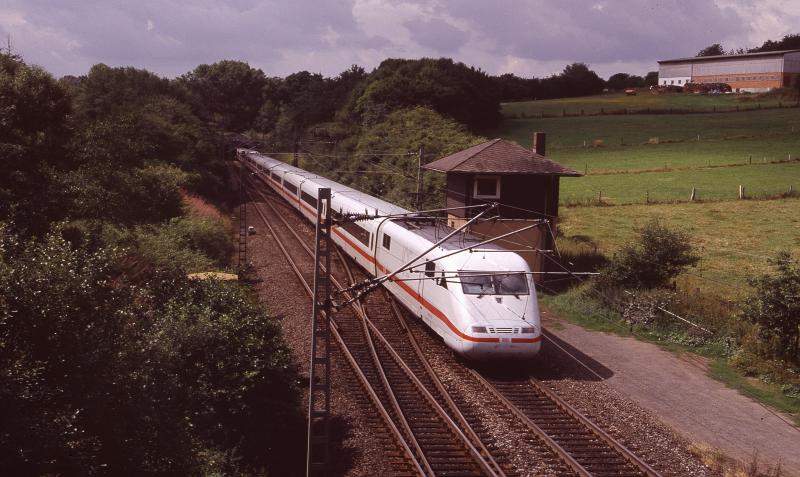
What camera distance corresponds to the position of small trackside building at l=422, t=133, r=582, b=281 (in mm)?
28531

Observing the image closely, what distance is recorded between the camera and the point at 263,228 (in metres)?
41.0

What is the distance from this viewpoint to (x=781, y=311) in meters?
19.0

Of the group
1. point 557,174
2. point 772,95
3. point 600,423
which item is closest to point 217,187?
point 557,174

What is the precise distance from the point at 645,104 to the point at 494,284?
84844 millimetres

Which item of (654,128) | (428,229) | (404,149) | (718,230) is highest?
(654,128)

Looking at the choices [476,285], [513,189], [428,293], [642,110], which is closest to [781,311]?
[476,285]

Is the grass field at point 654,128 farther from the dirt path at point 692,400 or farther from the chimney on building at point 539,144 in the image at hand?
the dirt path at point 692,400

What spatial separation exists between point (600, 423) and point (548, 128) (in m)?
67.1

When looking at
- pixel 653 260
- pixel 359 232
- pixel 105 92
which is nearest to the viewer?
pixel 653 260

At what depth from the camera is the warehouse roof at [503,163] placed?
93.9 feet

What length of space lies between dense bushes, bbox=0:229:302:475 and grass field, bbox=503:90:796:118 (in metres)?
76.9

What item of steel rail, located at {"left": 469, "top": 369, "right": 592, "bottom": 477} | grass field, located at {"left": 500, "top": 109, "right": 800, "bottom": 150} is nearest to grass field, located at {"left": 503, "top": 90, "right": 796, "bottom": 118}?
grass field, located at {"left": 500, "top": 109, "right": 800, "bottom": 150}

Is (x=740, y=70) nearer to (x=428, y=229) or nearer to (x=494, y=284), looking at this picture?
(x=428, y=229)

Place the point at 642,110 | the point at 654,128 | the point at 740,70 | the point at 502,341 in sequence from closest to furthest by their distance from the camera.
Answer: the point at 502,341 < the point at 654,128 < the point at 642,110 < the point at 740,70
